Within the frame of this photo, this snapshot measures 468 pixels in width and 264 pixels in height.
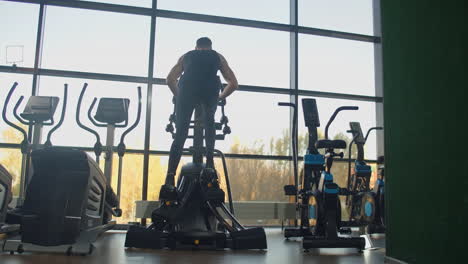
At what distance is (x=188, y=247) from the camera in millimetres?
2881

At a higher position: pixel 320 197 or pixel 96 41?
pixel 96 41

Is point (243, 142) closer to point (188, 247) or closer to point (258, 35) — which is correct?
point (258, 35)

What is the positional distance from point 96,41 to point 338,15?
3.95 metres

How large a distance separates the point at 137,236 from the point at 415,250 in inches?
72.1

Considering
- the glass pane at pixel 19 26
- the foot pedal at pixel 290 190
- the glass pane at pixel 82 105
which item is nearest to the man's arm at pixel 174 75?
the foot pedal at pixel 290 190

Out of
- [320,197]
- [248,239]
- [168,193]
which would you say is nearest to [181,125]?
[168,193]

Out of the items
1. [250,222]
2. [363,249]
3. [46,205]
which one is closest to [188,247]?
[46,205]

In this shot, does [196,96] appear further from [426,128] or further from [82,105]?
[82,105]

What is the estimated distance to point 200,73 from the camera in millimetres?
3178

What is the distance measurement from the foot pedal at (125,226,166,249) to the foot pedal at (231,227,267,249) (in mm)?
518

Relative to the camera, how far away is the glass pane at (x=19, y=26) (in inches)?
211

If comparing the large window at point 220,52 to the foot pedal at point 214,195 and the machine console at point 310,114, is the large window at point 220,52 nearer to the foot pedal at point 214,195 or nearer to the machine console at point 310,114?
the machine console at point 310,114

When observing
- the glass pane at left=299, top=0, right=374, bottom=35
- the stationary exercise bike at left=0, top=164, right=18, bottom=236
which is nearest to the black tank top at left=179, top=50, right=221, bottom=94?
the stationary exercise bike at left=0, top=164, right=18, bottom=236

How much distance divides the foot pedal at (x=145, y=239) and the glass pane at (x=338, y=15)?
4.54m
